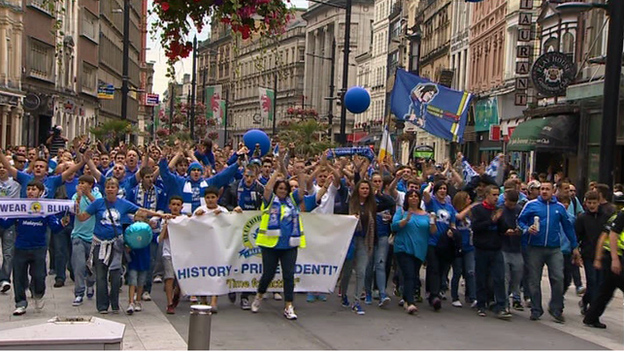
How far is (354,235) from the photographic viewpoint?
1209 centimetres

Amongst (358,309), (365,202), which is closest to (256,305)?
(358,309)

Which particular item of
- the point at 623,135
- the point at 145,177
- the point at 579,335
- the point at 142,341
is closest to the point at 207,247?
the point at 145,177

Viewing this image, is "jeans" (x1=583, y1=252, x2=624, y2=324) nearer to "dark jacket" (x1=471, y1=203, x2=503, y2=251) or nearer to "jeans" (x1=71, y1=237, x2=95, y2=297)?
"dark jacket" (x1=471, y1=203, x2=503, y2=251)

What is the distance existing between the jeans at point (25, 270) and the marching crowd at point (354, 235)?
0.05 ft

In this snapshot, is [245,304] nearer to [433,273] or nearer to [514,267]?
[433,273]

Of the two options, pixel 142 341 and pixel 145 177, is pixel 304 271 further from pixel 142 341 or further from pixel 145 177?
pixel 142 341

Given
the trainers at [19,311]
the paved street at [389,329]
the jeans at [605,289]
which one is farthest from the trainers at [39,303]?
the jeans at [605,289]

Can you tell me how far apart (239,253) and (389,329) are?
2301 mm

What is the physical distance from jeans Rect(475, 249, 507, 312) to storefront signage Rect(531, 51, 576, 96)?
16.9 meters

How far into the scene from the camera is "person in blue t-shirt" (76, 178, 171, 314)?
10.7m

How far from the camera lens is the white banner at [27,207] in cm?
1098

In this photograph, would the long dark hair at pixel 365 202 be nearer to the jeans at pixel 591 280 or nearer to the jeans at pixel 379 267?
the jeans at pixel 379 267

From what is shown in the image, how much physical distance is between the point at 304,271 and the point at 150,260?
210 centimetres

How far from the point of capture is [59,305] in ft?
37.0
